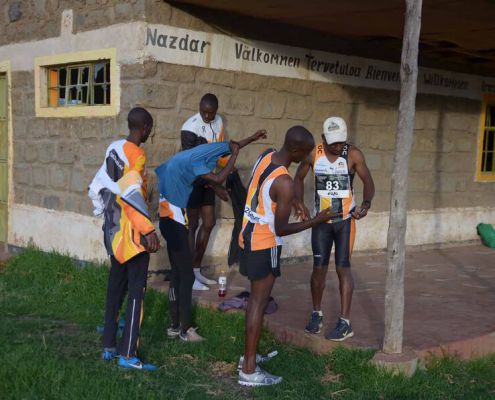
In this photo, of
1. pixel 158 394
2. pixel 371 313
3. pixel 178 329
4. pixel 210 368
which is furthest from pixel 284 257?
pixel 158 394

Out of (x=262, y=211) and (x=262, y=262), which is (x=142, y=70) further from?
(x=262, y=262)

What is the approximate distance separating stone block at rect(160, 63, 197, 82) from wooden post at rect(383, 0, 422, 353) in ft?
9.97

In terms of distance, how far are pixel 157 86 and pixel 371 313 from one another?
3.12 metres

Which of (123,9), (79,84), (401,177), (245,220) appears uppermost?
(123,9)

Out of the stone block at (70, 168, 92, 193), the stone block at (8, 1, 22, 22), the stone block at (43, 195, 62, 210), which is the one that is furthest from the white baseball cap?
the stone block at (8, 1, 22, 22)

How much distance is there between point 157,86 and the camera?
23.6 feet

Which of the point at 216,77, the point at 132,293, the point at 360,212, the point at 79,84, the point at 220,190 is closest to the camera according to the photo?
the point at 132,293

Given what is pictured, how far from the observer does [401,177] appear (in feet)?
16.1

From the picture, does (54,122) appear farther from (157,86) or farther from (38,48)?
(157,86)

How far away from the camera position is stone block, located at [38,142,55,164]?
27.5ft

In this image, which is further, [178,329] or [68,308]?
[68,308]

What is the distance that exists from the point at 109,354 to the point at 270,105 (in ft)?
13.2

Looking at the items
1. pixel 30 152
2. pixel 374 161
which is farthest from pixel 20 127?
pixel 374 161

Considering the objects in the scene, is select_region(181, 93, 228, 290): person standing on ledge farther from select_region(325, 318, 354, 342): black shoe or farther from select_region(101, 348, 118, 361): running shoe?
select_region(325, 318, 354, 342): black shoe
